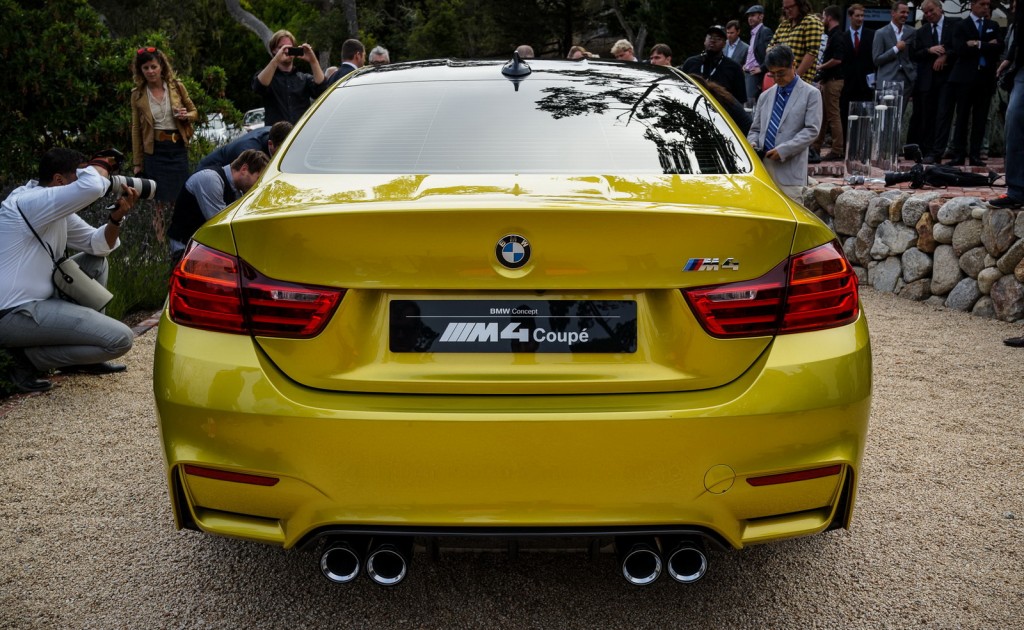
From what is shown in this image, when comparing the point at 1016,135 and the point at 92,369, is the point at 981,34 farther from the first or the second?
the point at 92,369

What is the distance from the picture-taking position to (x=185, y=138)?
9367 mm

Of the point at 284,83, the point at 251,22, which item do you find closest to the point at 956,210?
the point at 284,83

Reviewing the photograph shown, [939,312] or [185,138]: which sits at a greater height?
[185,138]

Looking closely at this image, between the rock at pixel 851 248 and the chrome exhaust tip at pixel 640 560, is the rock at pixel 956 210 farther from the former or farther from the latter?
the chrome exhaust tip at pixel 640 560

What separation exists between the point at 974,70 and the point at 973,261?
495cm

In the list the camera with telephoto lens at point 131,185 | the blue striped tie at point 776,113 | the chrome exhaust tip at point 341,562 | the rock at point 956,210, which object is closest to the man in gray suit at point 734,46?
the blue striped tie at point 776,113

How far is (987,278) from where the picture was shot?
7.32 metres

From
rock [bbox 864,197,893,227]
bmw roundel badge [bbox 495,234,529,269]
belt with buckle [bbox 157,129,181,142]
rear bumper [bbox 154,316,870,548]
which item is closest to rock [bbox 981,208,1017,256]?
rock [bbox 864,197,893,227]

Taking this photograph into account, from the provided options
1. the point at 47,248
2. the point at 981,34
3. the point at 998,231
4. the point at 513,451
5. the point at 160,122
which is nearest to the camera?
the point at 513,451

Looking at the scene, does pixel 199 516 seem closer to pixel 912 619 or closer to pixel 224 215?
pixel 224 215

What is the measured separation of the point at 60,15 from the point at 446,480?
10.3m

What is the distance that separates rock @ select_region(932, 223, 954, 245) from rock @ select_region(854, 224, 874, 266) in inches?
35.3

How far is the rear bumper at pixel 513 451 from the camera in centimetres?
230

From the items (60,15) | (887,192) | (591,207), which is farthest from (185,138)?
(591,207)
